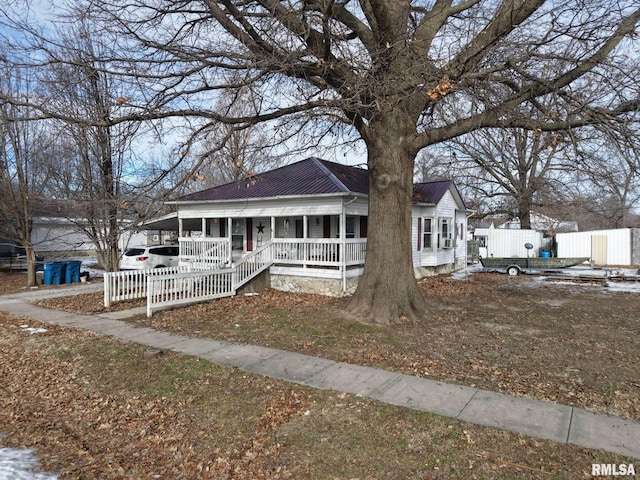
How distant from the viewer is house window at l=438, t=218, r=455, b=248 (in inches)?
774

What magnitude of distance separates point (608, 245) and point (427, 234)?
15302 mm

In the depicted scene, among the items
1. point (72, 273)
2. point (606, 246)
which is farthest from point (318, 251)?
point (606, 246)

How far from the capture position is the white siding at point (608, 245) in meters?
25.0

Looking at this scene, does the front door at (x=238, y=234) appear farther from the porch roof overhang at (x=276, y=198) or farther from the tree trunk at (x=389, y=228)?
the tree trunk at (x=389, y=228)

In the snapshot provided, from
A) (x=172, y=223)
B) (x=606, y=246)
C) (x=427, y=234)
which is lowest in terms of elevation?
(x=606, y=246)

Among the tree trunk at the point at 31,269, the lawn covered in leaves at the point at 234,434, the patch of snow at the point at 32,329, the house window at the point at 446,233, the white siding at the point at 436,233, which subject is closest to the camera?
the lawn covered in leaves at the point at 234,434

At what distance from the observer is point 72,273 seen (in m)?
17.5

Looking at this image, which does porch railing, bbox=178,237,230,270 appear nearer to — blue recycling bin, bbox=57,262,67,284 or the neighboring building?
blue recycling bin, bbox=57,262,67,284

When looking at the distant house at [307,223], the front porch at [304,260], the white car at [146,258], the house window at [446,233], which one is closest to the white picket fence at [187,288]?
the front porch at [304,260]

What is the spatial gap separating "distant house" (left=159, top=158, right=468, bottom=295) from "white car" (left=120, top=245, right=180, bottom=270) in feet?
4.26

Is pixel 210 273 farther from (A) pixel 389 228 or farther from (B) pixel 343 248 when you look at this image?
(A) pixel 389 228

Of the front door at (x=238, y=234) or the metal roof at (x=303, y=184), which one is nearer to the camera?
the metal roof at (x=303, y=184)

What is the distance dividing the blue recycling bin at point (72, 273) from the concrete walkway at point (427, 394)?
11.3 m

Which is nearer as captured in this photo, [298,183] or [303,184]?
[303,184]
